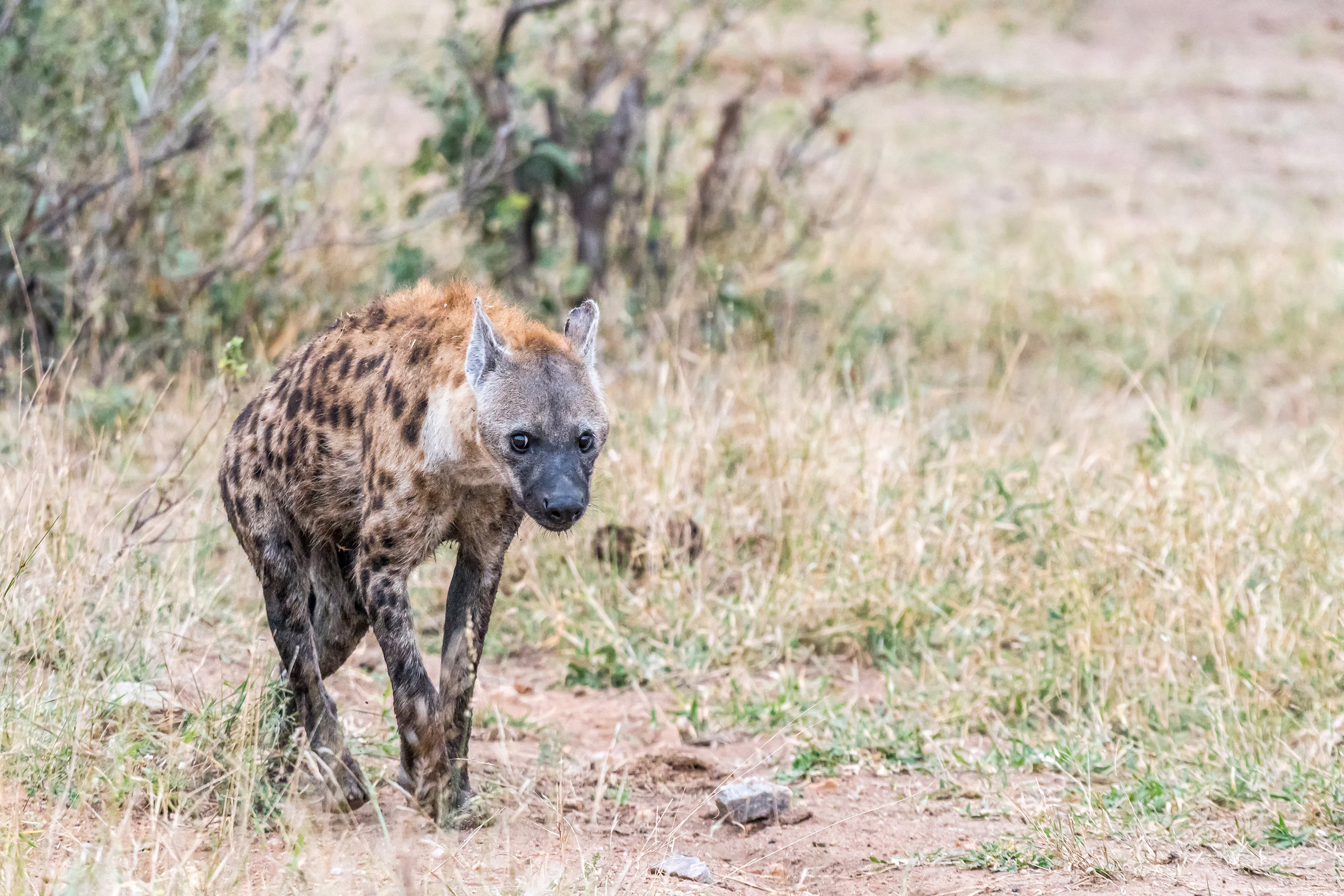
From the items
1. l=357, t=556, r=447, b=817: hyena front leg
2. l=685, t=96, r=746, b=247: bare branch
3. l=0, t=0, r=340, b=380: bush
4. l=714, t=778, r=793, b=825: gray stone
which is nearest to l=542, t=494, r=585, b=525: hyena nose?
l=357, t=556, r=447, b=817: hyena front leg

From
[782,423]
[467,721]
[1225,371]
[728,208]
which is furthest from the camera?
[1225,371]

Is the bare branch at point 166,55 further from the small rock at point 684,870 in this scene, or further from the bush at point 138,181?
the small rock at point 684,870

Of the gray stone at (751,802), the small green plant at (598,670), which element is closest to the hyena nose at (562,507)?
the gray stone at (751,802)

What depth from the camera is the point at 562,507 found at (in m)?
3.29

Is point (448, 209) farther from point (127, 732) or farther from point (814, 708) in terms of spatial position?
point (127, 732)

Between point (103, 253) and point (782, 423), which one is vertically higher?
point (103, 253)

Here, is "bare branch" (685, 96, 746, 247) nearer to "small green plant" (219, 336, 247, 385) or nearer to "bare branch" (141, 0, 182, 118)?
"bare branch" (141, 0, 182, 118)

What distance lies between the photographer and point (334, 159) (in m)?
6.95

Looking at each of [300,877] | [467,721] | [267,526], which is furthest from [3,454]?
[300,877]

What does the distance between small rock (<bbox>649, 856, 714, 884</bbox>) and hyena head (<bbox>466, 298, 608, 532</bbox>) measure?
0.74m

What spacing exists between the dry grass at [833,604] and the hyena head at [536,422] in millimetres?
645

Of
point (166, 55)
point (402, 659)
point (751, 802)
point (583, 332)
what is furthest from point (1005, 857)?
point (166, 55)

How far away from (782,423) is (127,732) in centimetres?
267

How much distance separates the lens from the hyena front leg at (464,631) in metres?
3.62
